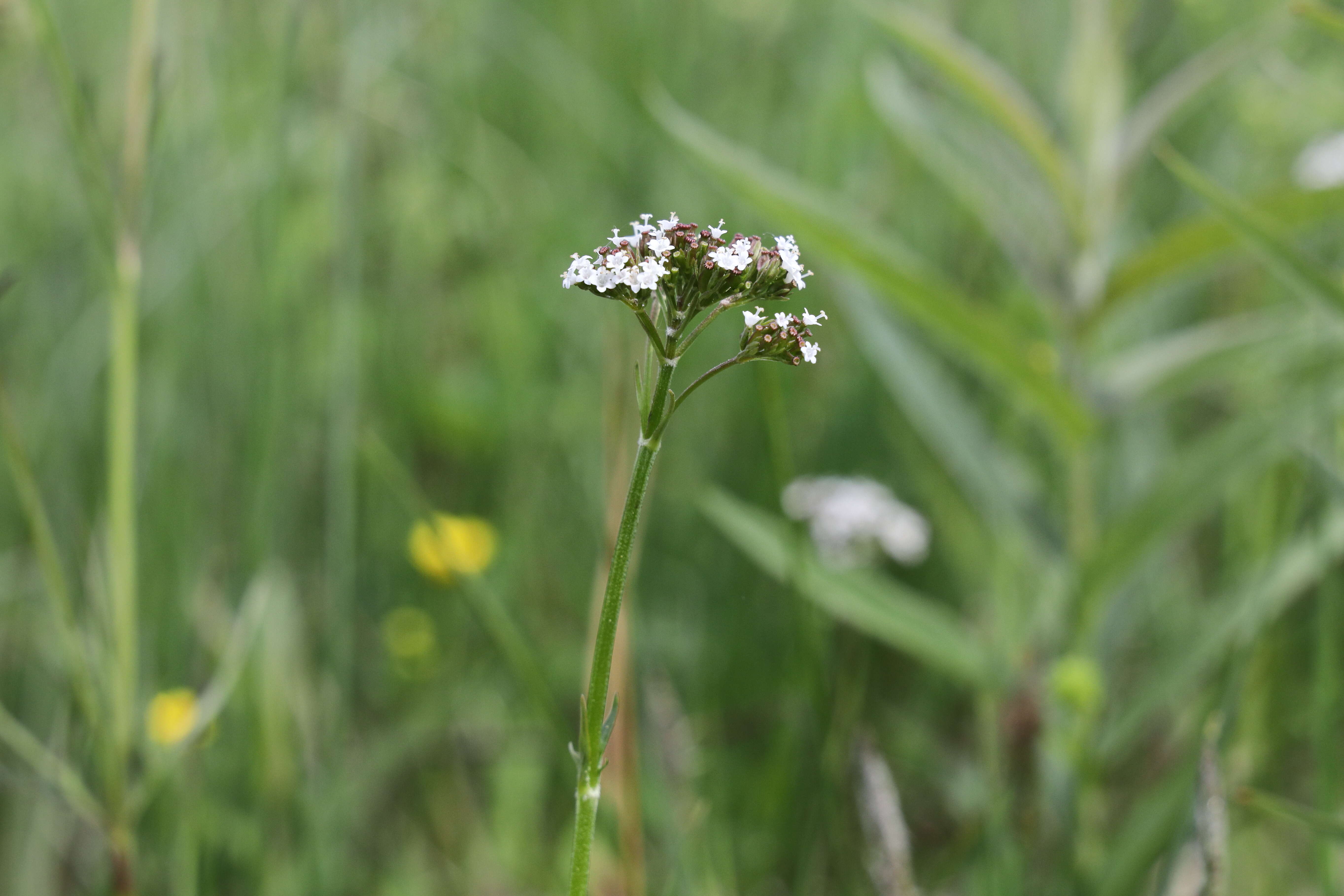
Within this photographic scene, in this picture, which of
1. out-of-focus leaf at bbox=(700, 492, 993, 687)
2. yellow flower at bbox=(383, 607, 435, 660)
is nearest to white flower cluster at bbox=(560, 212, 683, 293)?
out-of-focus leaf at bbox=(700, 492, 993, 687)

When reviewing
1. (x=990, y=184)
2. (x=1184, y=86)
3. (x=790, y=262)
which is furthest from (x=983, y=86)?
(x=790, y=262)

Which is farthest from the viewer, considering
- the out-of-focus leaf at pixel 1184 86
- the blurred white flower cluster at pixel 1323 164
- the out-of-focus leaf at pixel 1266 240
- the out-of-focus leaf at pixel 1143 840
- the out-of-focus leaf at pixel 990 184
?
the blurred white flower cluster at pixel 1323 164

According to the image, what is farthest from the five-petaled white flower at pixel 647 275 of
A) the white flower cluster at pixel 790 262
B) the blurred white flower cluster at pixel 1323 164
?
the blurred white flower cluster at pixel 1323 164

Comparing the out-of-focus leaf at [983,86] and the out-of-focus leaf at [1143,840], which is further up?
the out-of-focus leaf at [983,86]

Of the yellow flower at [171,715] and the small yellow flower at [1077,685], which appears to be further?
the yellow flower at [171,715]

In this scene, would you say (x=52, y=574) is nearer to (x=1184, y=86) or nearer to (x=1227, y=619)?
(x=1227, y=619)

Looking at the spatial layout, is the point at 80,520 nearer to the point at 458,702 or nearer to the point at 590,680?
the point at 458,702

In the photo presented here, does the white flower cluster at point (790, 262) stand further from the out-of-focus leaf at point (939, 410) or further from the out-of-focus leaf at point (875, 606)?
the out-of-focus leaf at point (939, 410)

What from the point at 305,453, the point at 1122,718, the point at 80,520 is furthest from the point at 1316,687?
the point at 305,453
